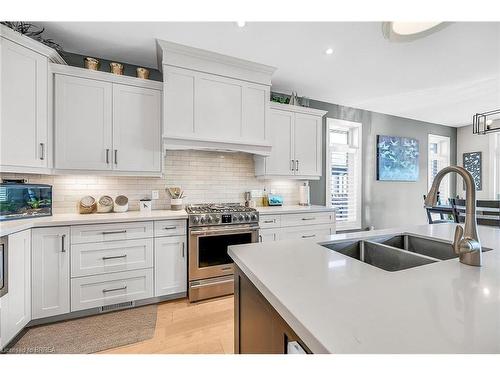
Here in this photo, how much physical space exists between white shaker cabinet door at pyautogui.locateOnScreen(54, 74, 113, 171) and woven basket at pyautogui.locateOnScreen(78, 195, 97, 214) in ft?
1.18

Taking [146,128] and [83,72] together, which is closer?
[83,72]

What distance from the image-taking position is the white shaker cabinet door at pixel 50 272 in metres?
1.99

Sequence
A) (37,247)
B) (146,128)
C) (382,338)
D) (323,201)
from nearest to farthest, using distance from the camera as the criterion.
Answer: (382,338), (37,247), (146,128), (323,201)

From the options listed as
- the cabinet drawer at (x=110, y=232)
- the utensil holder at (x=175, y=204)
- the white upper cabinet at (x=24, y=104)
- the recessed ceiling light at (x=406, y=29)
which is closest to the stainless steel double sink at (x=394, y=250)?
the recessed ceiling light at (x=406, y=29)

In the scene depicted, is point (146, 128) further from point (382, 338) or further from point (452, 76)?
point (452, 76)

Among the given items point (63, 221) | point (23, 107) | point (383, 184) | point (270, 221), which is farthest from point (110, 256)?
point (383, 184)

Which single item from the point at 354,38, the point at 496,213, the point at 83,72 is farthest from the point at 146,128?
the point at 496,213

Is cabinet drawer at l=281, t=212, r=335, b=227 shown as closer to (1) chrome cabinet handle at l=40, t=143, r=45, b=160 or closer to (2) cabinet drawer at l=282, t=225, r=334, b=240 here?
(2) cabinet drawer at l=282, t=225, r=334, b=240

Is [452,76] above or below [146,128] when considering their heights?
above

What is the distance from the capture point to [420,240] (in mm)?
1460

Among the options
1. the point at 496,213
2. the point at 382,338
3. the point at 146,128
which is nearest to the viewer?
the point at 382,338

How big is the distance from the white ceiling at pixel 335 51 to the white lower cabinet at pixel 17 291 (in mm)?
1919

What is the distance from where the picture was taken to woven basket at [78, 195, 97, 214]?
2.48m

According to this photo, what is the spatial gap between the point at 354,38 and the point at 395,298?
2.53 metres
